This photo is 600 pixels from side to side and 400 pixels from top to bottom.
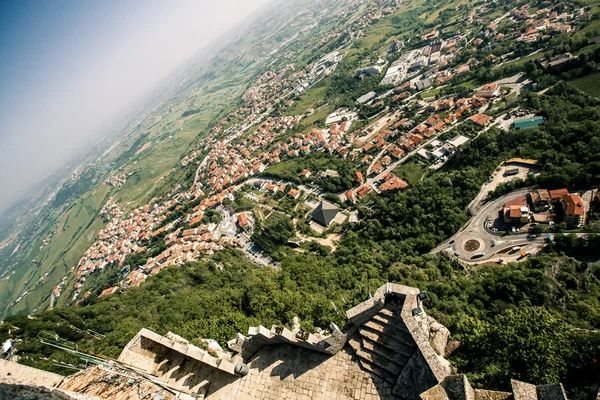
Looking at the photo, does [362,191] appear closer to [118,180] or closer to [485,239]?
[485,239]

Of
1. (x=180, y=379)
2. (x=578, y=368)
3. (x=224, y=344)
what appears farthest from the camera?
(x=224, y=344)

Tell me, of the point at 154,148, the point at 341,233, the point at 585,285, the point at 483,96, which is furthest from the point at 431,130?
the point at 154,148

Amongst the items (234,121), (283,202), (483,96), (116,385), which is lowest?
(483,96)

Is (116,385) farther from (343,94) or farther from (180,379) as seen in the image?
(343,94)

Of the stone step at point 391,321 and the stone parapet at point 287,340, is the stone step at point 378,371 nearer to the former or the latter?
the stone parapet at point 287,340

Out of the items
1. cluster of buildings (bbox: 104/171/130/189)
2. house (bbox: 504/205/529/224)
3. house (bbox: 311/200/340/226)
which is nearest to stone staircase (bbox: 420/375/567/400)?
house (bbox: 504/205/529/224)

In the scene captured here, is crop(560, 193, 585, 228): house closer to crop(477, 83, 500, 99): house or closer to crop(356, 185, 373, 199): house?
crop(356, 185, 373, 199): house

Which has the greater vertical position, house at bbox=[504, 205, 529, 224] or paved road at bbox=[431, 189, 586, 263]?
house at bbox=[504, 205, 529, 224]

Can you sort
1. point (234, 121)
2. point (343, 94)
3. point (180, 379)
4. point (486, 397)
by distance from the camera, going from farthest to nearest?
point (234, 121) < point (343, 94) < point (180, 379) < point (486, 397)
